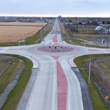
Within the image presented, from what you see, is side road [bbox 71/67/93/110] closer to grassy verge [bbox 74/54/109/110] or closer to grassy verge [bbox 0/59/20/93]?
grassy verge [bbox 74/54/109/110]

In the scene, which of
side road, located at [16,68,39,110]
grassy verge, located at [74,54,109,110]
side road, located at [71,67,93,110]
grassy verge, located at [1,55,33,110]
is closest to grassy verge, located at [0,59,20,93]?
grassy verge, located at [1,55,33,110]

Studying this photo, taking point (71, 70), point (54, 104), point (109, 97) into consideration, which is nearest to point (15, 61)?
point (71, 70)

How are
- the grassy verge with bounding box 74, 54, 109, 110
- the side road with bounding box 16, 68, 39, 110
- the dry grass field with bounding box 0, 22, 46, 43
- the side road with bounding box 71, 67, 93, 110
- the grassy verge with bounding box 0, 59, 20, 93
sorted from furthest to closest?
the dry grass field with bounding box 0, 22, 46, 43
the grassy verge with bounding box 0, 59, 20, 93
the side road with bounding box 71, 67, 93, 110
the grassy verge with bounding box 74, 54, 109, 110
the side road with bounding box 16, 68, 39, 110

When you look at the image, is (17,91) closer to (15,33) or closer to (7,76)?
(7,76)

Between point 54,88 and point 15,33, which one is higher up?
point 15,33

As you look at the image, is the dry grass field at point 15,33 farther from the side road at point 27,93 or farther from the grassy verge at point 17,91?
the side road at point 27,93

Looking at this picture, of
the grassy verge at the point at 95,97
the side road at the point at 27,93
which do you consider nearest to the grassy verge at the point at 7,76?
the side road at the point at 27,93

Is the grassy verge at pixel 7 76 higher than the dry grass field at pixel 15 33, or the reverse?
the dry grass field at pixel 15 33

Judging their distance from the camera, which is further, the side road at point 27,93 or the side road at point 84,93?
the side road at point 84,93

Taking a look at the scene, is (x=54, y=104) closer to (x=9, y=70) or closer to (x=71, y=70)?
(x=71, y=70)

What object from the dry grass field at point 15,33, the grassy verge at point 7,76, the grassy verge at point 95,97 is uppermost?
the dry grass field at point 15,33

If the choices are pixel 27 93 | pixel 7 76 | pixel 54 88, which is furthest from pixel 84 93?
pixel 7 76

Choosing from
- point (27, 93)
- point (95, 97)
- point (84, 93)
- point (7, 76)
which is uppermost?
point (7, 76)
